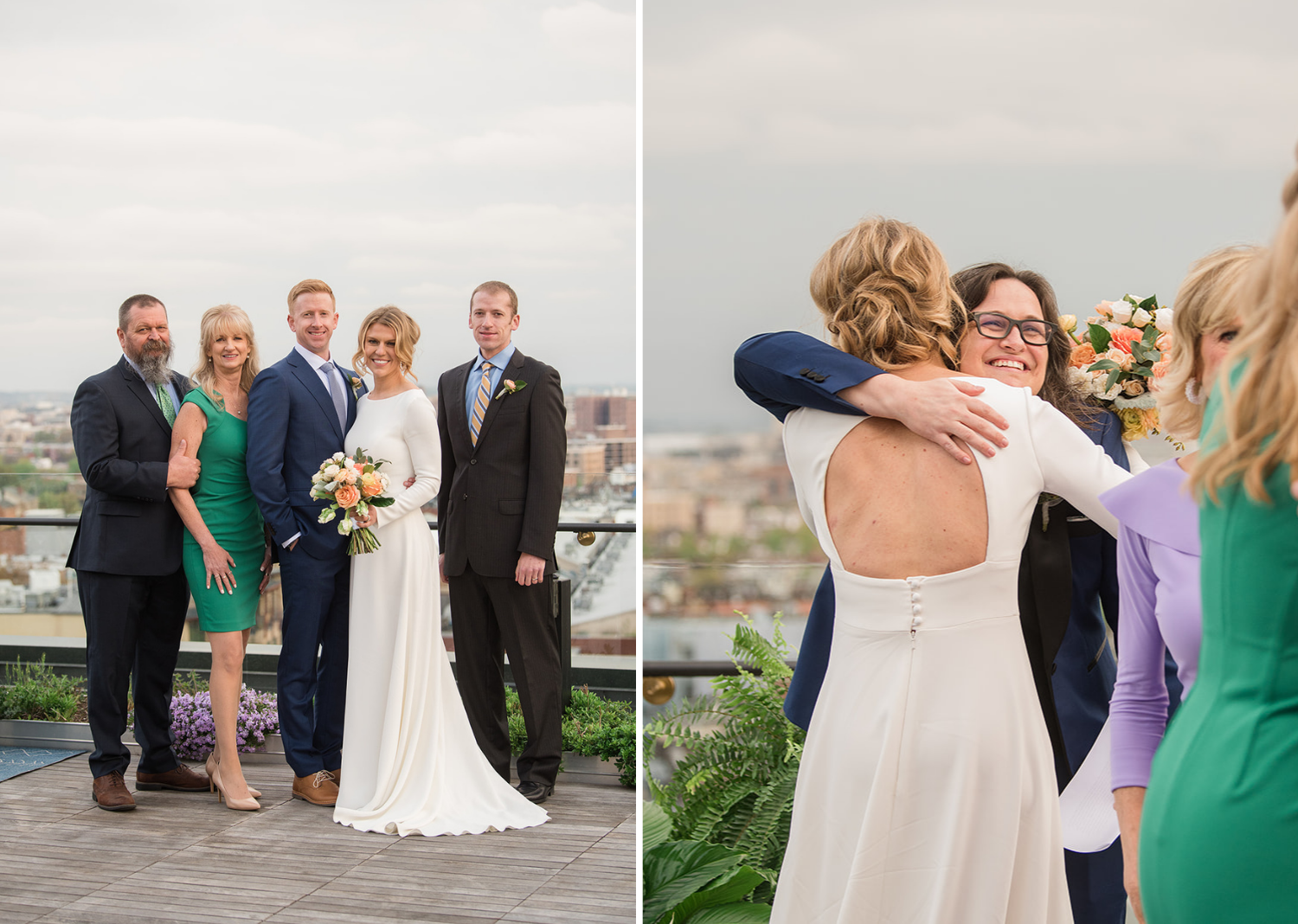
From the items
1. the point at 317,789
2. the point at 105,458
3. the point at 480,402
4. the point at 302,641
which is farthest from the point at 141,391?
the point at 317,789

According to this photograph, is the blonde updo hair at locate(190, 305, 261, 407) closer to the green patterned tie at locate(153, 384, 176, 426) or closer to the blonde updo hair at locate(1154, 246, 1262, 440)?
the green patterned tie at locate(153, 384, 176, 426)

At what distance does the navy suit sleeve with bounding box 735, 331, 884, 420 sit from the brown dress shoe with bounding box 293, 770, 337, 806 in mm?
3016

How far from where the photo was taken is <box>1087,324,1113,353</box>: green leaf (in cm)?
223

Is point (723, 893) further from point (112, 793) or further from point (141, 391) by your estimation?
point (141, 391)

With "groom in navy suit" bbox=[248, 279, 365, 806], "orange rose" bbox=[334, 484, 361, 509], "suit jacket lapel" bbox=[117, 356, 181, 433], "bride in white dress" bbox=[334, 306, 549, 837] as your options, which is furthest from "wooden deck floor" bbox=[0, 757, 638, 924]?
"suit jacket lapel" bbox=[117, 356, 181, 433]

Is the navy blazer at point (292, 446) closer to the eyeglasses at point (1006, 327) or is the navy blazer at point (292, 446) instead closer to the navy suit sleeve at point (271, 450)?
the navy suit sleeve at point (271, 450)

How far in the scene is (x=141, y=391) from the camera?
4355 millimetres

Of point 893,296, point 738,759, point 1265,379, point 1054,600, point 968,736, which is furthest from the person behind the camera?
point 738,759

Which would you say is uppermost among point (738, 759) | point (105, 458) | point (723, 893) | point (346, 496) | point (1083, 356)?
point (1083, 356)

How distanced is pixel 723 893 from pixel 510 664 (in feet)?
5.93

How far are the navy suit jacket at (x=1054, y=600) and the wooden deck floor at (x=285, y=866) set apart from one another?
5.12ft

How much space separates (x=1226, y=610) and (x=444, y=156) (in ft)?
20.2

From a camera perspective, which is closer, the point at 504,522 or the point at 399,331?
the point at 399,331

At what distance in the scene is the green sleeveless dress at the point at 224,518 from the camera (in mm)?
4305
